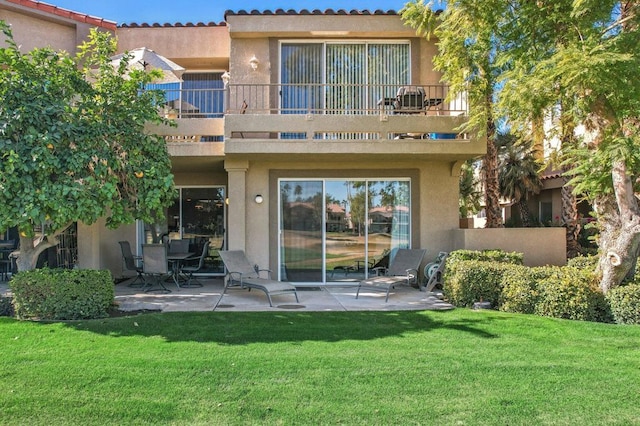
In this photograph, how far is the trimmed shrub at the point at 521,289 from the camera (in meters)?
7.85

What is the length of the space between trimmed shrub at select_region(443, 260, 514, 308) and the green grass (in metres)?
1.14

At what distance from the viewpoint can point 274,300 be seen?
9.28 m

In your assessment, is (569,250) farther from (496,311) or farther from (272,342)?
(272,342)

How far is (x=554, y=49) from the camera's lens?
842cm

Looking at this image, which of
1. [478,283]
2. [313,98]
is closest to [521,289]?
[478,283]

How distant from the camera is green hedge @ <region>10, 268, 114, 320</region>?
7.33m

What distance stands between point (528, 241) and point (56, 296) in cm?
1019

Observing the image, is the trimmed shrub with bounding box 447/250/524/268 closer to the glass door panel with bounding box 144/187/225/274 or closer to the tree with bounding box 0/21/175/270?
the tree with bounding box 0/21/175/270

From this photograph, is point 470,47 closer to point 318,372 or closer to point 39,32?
point 318,372

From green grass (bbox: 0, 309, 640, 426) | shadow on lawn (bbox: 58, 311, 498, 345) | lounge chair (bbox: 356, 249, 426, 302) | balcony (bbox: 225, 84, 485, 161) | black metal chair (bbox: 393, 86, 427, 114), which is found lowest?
green grass (bbox: 0, 309, 640, 426)

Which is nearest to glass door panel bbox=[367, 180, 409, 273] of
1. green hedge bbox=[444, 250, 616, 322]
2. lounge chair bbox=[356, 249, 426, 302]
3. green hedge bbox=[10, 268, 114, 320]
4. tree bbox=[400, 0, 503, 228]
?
lounge chair bbox=[356, 249, 426, 302]

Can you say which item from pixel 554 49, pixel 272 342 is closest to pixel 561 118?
pixel 554 49

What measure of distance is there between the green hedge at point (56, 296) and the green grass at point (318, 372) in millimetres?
427

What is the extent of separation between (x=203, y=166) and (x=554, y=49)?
8917mm
